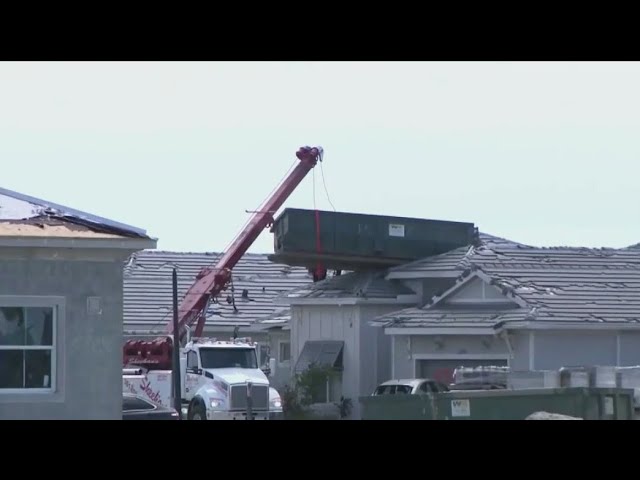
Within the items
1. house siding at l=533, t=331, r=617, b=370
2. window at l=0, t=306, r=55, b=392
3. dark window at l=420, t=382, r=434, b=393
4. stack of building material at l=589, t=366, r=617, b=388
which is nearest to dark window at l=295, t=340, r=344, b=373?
dark window at l=420, t=382, r=434, b=393

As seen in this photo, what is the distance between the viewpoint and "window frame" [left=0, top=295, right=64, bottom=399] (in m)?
18.0

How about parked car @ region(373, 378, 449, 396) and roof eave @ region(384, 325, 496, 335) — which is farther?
roof eave @ region(384, 325, 496, 335)

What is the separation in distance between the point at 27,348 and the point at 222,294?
2278cm

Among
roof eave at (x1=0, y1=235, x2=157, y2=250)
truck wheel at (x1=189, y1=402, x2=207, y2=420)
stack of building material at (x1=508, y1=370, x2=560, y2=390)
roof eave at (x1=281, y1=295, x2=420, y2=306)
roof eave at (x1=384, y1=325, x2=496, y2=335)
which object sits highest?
roof eave at (x1=281, y1=295, x2=420, y2=306)

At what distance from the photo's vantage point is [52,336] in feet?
60.5

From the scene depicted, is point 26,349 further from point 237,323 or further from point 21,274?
point 237,323

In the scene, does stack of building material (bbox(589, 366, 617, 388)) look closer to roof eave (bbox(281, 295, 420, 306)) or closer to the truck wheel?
the truck wheel

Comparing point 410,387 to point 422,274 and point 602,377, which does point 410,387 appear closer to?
point 602,377

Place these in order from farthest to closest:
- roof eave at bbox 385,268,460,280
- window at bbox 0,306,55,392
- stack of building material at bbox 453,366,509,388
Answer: roof eave at bbox 385,268,460,280 → stack of building material at bbox 453,366,509,388 → window at bbox 0,306,55,392

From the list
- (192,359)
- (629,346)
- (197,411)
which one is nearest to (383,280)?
(192,359)

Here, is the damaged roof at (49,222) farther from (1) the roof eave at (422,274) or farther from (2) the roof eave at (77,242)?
(1) the roof eave at (422,274)

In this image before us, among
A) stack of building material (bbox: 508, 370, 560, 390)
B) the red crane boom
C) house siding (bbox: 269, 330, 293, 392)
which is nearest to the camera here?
stack of building material (bbox: 508, 370, 560, 390)

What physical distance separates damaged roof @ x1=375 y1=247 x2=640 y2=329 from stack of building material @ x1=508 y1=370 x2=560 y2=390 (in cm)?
372

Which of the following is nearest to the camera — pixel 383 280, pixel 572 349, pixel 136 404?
pixel 136 404
